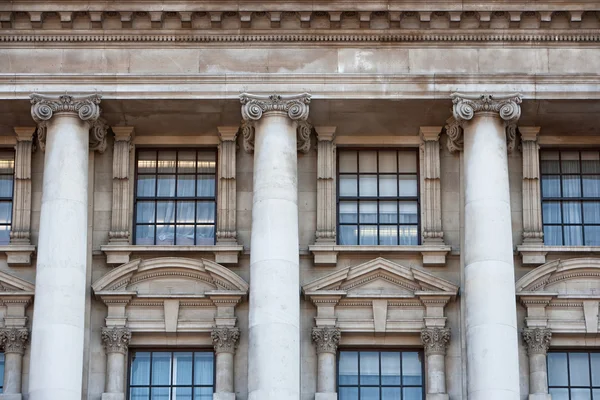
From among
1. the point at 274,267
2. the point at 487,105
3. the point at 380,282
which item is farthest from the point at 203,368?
the point at 487,105

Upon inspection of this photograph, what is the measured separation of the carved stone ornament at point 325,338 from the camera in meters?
38.4

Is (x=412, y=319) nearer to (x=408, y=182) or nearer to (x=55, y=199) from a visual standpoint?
(x=408, y=182)

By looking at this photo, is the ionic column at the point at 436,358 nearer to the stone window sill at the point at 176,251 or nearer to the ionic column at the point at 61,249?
the stone window sill at the point at 176,251

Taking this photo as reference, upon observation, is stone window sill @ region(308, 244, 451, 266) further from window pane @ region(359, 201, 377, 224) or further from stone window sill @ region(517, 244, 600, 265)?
stone window sill @ region(517, 244, 600, 265)

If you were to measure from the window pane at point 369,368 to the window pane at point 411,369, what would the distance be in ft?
2.01

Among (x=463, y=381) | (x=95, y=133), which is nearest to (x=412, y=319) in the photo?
(x=463, y=381)

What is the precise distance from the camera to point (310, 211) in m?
39.9

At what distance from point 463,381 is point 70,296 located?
890 cm

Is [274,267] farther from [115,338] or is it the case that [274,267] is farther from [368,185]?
[368,185]

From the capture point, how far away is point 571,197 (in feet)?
133

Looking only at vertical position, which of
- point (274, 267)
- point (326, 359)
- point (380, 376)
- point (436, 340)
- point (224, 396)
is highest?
point (274, 267)

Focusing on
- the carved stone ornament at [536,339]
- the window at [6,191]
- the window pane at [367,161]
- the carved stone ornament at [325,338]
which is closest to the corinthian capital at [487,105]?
the window pane at [367,161]

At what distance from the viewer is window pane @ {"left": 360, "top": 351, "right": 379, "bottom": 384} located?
127ft

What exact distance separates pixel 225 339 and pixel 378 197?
16.9ft
